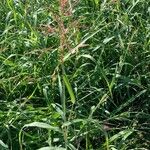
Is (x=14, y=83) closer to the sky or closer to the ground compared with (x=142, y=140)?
closer to the sky

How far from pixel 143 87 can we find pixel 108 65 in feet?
0.95

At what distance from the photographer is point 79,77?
247cm

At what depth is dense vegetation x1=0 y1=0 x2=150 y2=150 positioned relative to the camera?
6.93 ft

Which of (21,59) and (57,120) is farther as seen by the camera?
(21,59)

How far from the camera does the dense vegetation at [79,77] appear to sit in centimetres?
211

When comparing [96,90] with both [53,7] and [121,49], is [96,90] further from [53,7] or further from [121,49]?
[53,7]

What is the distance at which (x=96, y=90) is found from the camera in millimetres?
2359

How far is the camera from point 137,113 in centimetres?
233

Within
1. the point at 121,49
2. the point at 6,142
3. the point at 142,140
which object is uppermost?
the point at 121,49

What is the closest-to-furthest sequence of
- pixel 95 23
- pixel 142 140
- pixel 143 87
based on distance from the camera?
pixel 142 140 < pixel 143 87 < pixel 95 23

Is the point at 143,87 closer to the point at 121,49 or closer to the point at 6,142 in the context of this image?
the point at 121,49

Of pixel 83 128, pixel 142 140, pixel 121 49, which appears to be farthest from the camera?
pixel 121 49

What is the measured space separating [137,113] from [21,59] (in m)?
0.75

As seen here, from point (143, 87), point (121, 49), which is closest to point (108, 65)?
point (121, 49)
